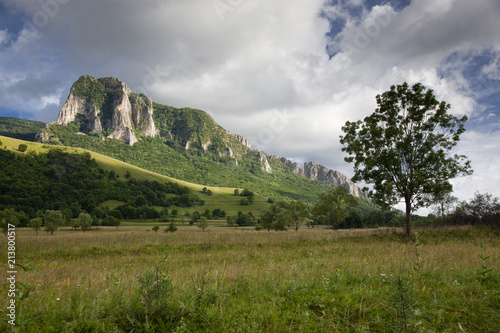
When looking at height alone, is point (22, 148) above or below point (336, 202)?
above

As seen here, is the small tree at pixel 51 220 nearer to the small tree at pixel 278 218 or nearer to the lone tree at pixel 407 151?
the small tree at pixel 278 218

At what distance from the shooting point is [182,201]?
138000 millimetres

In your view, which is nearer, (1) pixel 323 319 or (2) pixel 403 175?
(1) pixel 323 319

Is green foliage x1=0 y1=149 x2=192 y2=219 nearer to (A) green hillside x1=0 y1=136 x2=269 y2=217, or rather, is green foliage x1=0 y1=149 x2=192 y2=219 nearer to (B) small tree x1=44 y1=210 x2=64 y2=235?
(A) green hillside x1=0 y1=136 x2=269 y2=217

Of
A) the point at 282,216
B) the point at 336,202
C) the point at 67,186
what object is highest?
the point at 336,202

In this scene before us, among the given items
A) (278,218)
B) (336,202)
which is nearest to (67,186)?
(278,218)

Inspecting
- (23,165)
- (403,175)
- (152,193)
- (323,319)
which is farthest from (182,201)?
(323,319)

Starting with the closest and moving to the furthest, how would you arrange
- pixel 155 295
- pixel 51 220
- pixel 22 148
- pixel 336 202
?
pixel 155 295 < pixel 51 220 < pixel 336 202 < pixel 22 148

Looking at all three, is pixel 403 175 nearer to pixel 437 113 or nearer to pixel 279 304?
pixel 437 113

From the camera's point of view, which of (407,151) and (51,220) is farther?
(51,220)

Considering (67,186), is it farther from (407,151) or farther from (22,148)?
(407,151)

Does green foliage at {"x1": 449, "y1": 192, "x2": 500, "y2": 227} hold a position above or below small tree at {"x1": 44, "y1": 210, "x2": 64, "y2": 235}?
above

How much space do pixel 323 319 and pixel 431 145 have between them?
62.0ft

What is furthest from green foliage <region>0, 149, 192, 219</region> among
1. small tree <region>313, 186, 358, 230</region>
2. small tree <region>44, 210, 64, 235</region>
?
small tree <region>313, 186, 358, 230</region>
